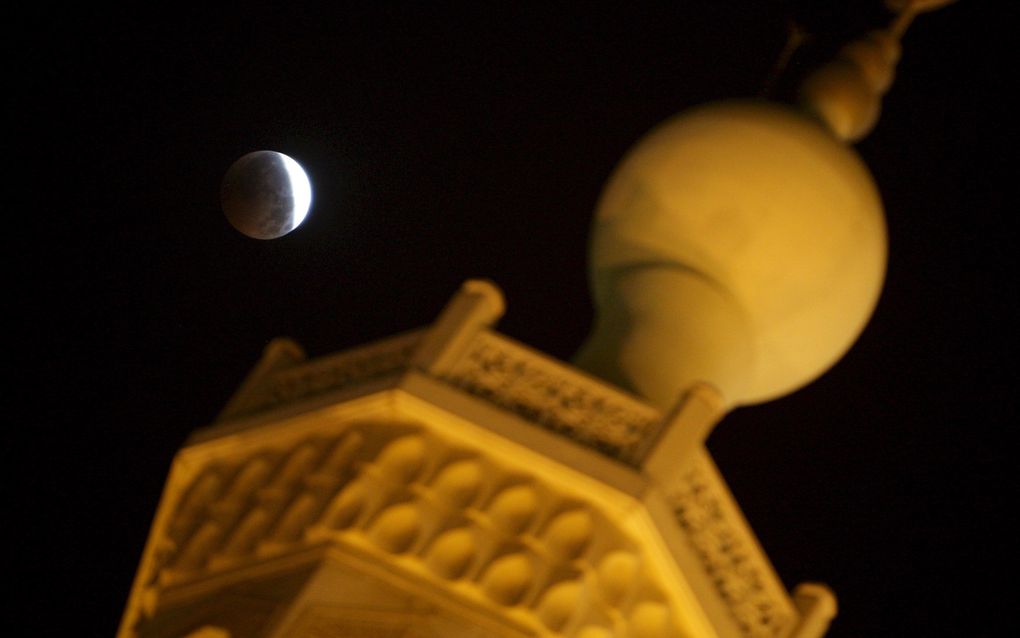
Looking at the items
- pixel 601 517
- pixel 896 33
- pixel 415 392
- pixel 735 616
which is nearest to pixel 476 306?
pixel 415 392

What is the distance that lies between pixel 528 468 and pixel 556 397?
382 millimetres

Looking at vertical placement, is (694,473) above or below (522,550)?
above

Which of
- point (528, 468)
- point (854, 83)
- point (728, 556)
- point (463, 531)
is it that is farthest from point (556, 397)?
point (854, 83)

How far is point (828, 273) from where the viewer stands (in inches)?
396

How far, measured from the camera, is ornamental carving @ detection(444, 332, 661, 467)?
8.59 m

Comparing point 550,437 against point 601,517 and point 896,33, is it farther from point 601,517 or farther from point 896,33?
point 896,33

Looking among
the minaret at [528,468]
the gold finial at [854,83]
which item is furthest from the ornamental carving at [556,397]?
the gold finial at [854,83]

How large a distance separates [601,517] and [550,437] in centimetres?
38

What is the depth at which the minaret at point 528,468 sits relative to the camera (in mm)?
8305

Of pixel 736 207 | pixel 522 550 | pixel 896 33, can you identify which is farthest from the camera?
pixel 896 33

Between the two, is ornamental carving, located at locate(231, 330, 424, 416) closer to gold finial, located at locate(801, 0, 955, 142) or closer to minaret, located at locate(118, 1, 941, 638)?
minaret, located at locate(118, 1, 941, 638)

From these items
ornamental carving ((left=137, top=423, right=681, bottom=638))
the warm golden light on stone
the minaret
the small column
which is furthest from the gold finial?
ornamental carving ((left=137, top=423, right=681, bottom=638))

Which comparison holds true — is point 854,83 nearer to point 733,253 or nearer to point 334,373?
point 733,253

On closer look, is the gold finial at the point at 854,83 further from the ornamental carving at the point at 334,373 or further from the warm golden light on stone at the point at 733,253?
the ornamental carving at the point at 334,373
